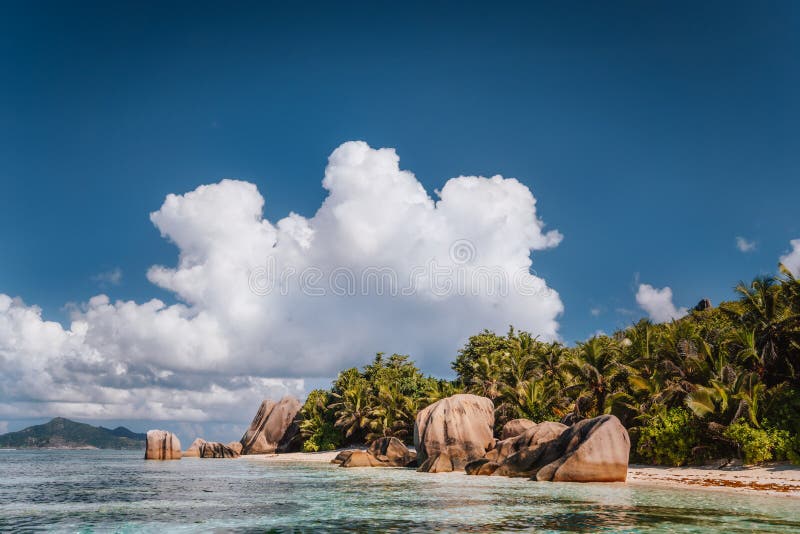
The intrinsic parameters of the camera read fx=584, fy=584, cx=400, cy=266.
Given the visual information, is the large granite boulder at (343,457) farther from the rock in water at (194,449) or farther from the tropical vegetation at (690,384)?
the rock in water at (194,449)

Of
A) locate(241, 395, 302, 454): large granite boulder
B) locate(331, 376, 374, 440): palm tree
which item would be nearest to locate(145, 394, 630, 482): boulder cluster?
locate(331, 376, 374, 440): palm tree

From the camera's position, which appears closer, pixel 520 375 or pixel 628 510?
pixel 628 510

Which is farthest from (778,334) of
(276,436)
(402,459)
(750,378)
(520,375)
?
(276,436)

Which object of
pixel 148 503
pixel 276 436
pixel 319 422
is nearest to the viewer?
pixel 148 503

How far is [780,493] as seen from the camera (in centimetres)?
2038

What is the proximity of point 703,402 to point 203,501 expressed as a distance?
22395 millimetres

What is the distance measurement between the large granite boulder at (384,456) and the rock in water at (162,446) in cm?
2327

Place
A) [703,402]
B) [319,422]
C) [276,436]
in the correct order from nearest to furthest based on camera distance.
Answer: [703,402], [319,422], [276,436]

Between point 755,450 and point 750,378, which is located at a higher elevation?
point 750,378

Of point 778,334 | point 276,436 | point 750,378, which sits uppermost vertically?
point 778,334

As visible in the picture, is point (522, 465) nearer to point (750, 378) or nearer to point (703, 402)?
point (703, 402)

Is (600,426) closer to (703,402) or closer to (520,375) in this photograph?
(703,402)

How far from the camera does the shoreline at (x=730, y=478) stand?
21500mm

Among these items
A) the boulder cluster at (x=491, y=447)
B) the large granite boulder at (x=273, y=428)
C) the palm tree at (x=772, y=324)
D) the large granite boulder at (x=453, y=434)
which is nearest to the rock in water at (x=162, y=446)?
the boulder cluster at (x=491, y=447)
